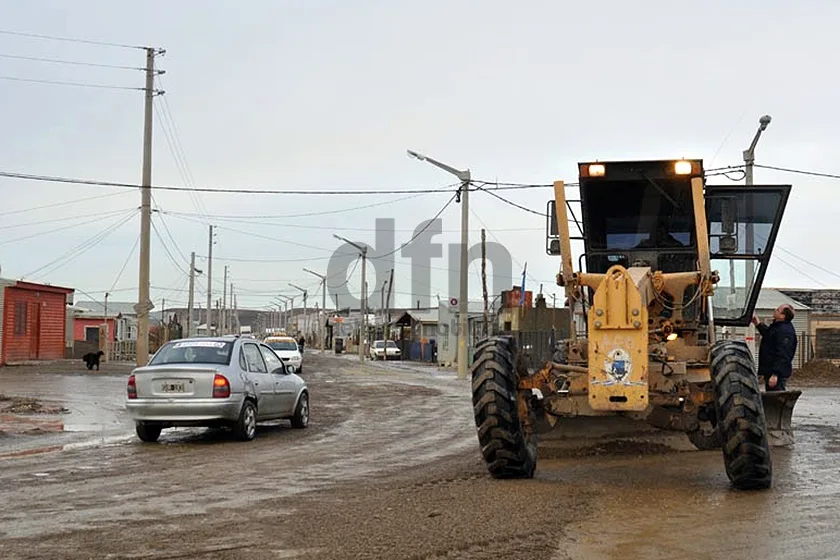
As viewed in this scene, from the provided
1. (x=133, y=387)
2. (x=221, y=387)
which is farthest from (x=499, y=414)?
(x=133, y=387)

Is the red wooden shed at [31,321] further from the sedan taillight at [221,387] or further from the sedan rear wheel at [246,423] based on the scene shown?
the sedan taillight at [221,387]

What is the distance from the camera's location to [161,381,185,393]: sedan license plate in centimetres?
1416

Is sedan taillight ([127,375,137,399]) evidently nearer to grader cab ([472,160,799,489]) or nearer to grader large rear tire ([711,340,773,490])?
grader cab ([472,160,799,489])

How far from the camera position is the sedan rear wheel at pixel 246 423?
14328 mm

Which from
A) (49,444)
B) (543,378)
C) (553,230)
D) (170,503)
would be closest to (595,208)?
(553,230)

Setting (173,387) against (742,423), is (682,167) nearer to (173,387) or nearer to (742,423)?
(742,423)

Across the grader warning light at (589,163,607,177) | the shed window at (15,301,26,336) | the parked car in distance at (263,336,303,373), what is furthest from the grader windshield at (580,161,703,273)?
the shed window at (15,301,26,336)

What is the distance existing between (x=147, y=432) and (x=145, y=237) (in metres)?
18.3

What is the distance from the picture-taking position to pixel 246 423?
14.5 metres

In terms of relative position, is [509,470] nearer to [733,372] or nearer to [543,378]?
[543,378]

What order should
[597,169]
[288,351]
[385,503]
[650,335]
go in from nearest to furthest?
[385,503] → [650,335] → [597,169] → [288,351]

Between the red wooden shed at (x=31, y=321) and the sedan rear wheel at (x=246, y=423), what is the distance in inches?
1167

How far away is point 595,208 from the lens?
1179 cm

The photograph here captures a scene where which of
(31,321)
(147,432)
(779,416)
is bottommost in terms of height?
(147,432)
